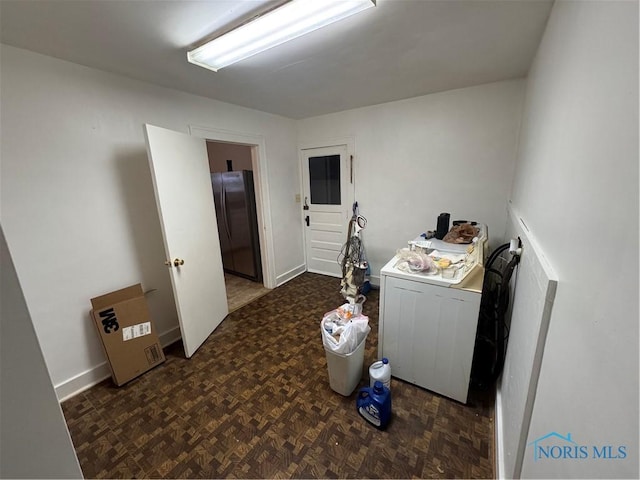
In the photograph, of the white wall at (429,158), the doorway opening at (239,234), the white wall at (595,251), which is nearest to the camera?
the white wall at (595,251)

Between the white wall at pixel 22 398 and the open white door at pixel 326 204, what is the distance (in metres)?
3.13

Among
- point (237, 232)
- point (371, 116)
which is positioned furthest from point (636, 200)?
point (237, 232)

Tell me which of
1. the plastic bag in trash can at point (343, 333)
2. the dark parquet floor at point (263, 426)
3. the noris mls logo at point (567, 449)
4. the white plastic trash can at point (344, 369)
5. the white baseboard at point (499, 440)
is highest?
the noris mls logo at point (567, 449)

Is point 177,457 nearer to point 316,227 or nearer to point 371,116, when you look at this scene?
point 316,227

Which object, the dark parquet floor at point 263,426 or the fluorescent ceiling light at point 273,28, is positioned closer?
the fluorescent ceiling light at point 273,28

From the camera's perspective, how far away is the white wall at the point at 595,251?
42cm

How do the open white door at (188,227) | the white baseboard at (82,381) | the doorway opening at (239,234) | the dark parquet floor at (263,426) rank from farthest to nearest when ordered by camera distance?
the doorway opening at (239,234)
the open white door at (188,227)
the white baseboard at (82,381)
the dark parquet floor at (263,426)

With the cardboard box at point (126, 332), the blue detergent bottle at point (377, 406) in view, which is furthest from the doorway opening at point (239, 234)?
the blue detergent bottle at point (377, 406)

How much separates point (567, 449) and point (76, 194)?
271 centimetres

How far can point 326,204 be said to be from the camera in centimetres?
362

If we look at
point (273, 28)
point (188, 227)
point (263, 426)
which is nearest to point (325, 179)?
point (188, 227)

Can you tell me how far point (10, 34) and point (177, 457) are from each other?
2472mm

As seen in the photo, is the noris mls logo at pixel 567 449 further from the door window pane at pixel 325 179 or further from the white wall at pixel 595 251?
the door window pane at pixel 325 179

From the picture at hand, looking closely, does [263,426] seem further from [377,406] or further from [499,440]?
[499,440]
